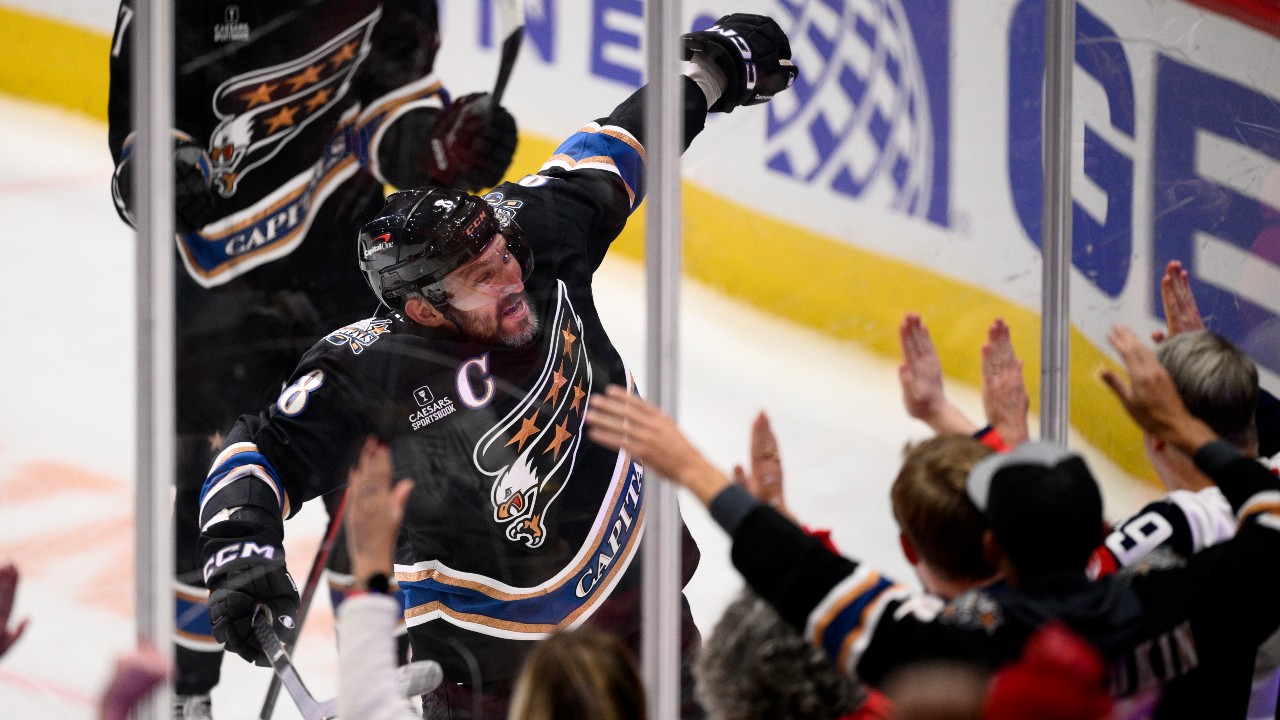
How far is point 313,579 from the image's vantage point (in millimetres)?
2109

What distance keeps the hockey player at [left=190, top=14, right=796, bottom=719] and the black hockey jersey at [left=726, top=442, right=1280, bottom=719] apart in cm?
86

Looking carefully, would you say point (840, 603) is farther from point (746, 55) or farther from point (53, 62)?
point (746, 55)

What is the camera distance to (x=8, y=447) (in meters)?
1.95

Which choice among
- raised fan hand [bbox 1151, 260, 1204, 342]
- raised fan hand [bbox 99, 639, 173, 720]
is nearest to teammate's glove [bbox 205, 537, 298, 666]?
raised fan hand [bbox 99, 639, 173, 720]

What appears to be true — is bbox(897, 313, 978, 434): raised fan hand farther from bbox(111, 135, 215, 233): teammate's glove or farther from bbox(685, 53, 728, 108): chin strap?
bbox(111, 135, 215, 233): teammate's glove

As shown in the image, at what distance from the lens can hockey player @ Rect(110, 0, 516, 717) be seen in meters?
2.06

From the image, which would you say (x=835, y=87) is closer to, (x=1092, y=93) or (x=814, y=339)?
(x=814, y=339)

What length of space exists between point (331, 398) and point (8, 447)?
1.57 ft

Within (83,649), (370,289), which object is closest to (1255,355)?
(370,289)

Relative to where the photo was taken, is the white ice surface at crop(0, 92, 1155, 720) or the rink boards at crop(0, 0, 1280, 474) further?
the rink boards at crop(0, 0, 1280, 474)

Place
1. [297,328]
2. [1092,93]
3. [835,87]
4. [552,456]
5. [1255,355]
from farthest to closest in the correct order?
[1255,355] → [1092,93] → [835,87] → [552,456] → [297,328]

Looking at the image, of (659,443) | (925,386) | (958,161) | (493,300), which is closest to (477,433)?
(493,300)

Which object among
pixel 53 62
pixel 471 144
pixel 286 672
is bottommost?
pixel 286 672

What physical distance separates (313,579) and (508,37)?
38.6 inches
